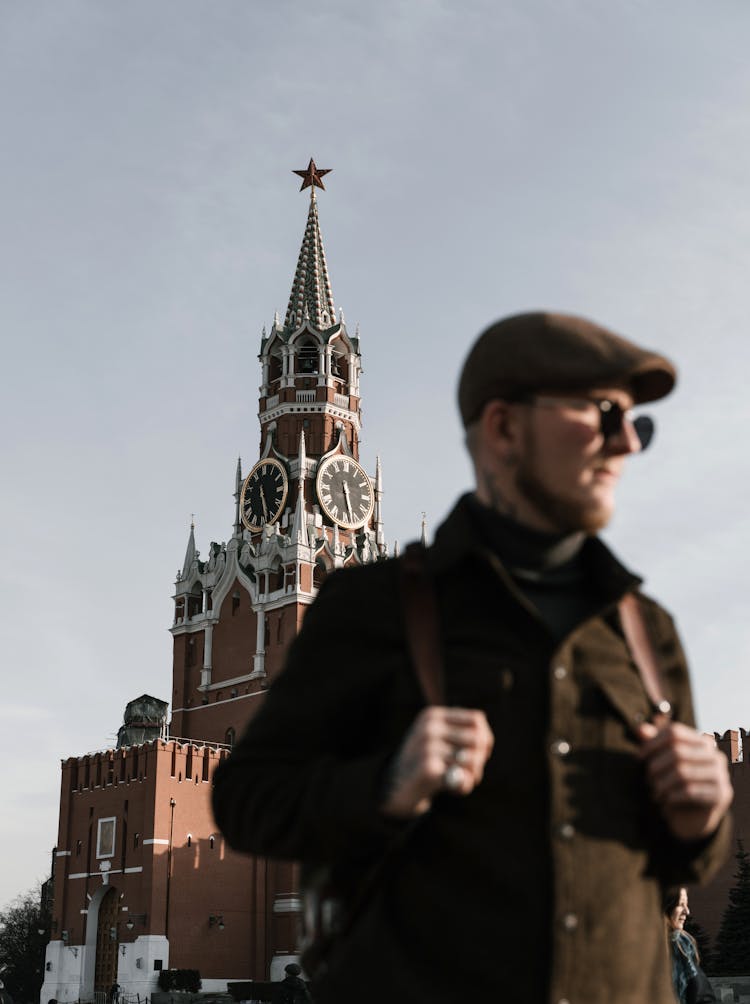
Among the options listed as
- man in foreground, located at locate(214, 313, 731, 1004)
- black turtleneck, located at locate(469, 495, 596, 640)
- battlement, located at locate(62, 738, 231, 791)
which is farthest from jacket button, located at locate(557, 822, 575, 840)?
battlement, located at locate(62, 738, 231, 791)

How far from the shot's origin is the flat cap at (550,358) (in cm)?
231

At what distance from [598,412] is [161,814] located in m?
40.9

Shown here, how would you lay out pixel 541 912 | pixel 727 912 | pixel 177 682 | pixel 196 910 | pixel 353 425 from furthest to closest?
pixel 353 425 → pixel 177 682 → pixel 196 910 → pixel 727 912 → pixel 541 912

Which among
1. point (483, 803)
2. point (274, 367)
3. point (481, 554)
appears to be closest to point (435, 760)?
point (483, 803)

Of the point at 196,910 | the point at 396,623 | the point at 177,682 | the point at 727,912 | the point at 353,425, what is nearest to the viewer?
the point at 396,623

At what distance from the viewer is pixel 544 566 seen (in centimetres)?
238

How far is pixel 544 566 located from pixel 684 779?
485 mm

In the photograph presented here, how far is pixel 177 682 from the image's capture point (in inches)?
1989

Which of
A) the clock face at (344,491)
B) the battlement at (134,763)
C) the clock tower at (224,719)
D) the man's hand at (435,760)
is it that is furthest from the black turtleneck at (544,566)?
the clock face at (344,491)

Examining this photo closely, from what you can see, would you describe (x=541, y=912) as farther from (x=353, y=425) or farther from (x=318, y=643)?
(x=353, y=425)

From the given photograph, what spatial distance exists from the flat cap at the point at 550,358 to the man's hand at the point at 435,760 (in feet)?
2.18

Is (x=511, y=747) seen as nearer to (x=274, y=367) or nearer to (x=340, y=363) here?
(x=340, y=363)

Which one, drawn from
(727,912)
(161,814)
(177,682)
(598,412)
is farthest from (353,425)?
(598,412)

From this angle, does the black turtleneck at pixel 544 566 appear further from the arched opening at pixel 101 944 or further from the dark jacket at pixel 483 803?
the arched opening at pixel 101 944
